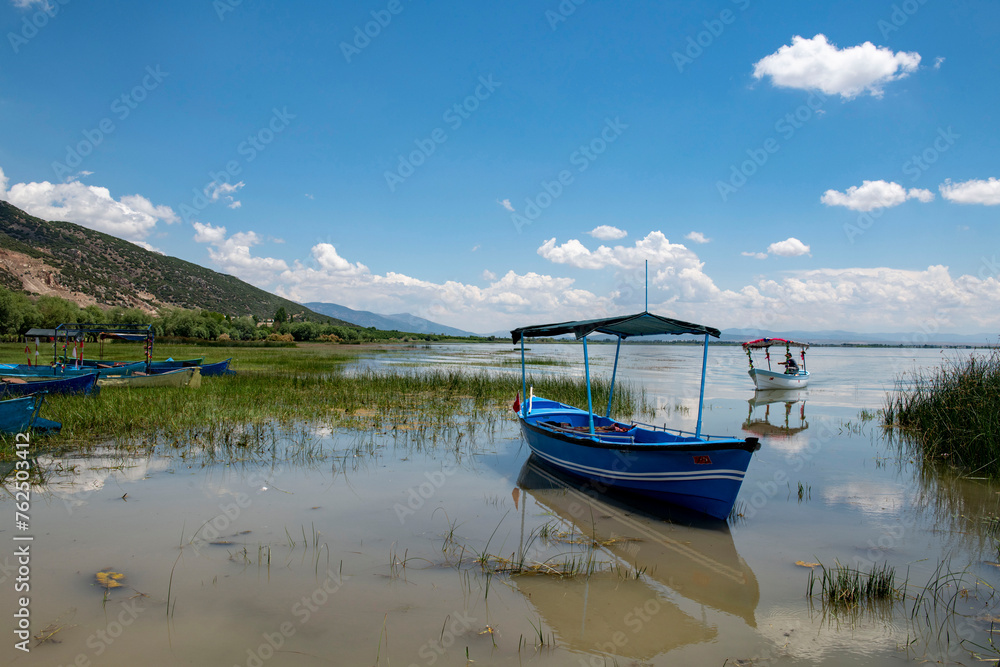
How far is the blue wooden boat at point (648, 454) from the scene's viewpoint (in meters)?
7.23

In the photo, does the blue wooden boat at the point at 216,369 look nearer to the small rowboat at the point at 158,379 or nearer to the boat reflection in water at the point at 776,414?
the small rowboat at the point at 158,379

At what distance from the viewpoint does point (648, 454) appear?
788 cm

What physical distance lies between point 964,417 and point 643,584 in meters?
10.3

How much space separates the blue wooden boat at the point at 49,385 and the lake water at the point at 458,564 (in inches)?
162

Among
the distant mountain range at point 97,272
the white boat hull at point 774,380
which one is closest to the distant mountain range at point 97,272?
the distant mountain range at point 97,272

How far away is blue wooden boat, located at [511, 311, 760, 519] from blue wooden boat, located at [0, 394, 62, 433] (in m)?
9.76

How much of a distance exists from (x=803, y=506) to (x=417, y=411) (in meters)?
10.8

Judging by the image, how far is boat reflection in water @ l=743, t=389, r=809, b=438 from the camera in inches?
613

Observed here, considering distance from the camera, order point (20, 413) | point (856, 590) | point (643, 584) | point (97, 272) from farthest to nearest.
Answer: point (97, 272), point (20, 413), point (643, 584), point (856, 590)

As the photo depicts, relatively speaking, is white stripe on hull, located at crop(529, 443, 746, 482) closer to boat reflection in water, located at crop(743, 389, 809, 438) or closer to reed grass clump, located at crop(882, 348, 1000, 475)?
reed grass clump, located at crop(882, 348, 1000, 475)

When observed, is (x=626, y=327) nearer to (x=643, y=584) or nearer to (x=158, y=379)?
(x=643, y=584)

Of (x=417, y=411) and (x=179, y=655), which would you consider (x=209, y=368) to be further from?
(x=179, y=655)

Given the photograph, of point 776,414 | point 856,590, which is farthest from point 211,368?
point 856,590

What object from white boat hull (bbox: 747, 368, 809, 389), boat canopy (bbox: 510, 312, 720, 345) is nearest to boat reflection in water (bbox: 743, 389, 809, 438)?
white boat hull (bbox: 747, 368, 809, 389)
